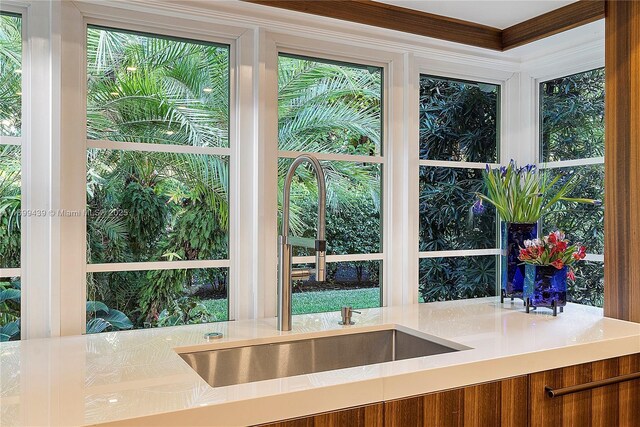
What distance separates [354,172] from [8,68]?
1313mm

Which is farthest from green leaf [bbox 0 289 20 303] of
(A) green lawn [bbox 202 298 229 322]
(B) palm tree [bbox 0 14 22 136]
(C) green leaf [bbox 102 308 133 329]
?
(A) green lawn [bbox 202 298 229 322]

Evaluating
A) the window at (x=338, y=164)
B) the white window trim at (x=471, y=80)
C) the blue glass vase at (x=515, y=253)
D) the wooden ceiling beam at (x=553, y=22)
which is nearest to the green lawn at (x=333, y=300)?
the window at (x=338, y=164)

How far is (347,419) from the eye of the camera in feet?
4.04

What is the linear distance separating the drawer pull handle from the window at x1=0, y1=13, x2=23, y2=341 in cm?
166

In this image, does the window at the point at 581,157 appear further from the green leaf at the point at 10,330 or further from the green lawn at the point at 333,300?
the green leaf at the point at 10,330

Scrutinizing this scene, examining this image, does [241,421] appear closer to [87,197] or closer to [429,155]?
[87,197]

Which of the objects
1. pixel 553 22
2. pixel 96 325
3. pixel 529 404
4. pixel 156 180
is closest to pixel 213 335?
pixel 96 325

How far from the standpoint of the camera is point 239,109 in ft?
6.46

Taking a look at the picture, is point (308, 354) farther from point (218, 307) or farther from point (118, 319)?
point (118, 319)

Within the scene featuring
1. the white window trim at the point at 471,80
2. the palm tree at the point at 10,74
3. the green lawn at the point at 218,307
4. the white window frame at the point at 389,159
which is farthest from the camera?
the white window trim at the point at 471,80

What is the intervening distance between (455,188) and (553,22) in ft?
2.68

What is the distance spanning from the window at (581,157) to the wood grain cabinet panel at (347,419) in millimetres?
1512

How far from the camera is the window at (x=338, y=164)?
82.5 inches

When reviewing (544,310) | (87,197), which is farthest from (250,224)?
(544,310)
